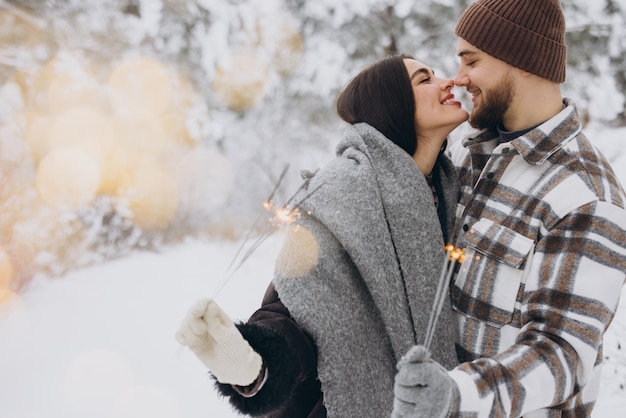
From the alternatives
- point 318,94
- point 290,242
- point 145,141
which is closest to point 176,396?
point 290,242

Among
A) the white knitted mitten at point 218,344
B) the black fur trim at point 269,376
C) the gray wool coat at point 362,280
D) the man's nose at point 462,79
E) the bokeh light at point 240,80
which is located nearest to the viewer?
the white knitted mitten at point 218,344

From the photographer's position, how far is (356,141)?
72.7 inches

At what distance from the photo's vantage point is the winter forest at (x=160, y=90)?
5691mm

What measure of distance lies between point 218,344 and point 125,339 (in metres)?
3.93

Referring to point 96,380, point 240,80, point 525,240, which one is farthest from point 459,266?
point 240,80

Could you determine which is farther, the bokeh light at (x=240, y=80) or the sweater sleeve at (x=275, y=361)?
the bokeh light at (x=240, y=80)

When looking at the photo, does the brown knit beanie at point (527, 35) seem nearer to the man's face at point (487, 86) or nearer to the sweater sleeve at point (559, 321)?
the man's face at point (487, 86)

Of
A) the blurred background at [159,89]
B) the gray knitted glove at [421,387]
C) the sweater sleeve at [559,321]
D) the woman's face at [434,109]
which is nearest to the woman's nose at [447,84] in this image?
the woman's face at [434,109]

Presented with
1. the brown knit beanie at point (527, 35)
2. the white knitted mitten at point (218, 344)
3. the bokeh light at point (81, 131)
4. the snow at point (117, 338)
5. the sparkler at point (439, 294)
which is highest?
the brown knit beanie at point (527, 35)

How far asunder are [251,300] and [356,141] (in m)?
3.83

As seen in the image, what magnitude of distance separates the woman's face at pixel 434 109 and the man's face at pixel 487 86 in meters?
0.15

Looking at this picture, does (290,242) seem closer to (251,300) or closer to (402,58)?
(402,58)

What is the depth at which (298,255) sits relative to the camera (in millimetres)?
1600

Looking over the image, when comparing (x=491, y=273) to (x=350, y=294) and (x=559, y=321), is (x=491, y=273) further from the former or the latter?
(x=350, y=294)
